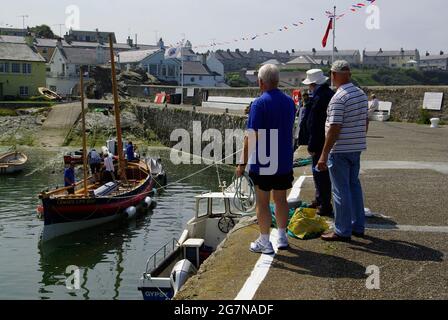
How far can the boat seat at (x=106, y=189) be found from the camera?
22.8 m

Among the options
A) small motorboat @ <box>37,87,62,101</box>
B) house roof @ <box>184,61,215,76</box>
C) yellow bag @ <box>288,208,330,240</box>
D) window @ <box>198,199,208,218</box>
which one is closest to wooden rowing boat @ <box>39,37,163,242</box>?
window @ <box>198,199,208,218</box>

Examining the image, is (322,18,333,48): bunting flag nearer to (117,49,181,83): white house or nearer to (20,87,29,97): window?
(20,87,29,97): window

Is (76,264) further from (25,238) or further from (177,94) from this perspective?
(177,94)

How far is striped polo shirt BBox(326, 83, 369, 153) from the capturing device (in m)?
6.51

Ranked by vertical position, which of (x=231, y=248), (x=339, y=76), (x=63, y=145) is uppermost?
(x=339, y=76)

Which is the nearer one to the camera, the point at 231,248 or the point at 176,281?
the point at 231,248

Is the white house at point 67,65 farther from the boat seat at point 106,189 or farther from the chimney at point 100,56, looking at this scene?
the boat seat at point 106,189

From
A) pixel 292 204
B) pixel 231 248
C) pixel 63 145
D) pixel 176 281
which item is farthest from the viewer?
pixel 63 145

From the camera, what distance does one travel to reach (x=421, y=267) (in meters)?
5.88

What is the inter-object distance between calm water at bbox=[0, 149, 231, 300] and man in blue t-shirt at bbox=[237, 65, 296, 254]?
7.95 metres

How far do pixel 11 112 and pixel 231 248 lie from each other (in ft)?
167

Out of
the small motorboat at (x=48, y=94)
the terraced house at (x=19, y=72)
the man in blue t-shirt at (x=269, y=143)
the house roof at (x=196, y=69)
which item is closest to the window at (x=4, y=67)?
the terraced house at (x=19, y=72)

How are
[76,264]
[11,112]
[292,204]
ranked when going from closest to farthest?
1. [292,204]
2. [76,264]
3. [11,112]
